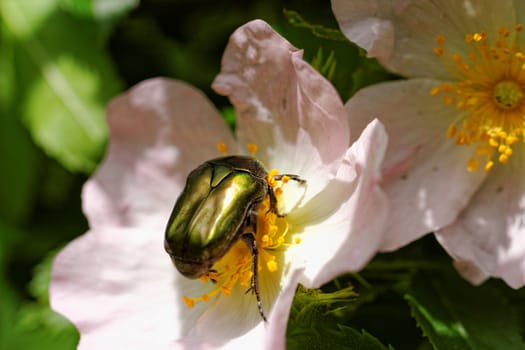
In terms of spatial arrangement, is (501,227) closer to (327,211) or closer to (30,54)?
(327,211)

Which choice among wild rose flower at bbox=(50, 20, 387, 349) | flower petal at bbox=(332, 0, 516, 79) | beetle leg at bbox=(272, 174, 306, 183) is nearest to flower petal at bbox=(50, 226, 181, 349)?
wild rose flower at bbox=(50, 20, 387, 349)

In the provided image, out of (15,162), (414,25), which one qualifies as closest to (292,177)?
(414,25)

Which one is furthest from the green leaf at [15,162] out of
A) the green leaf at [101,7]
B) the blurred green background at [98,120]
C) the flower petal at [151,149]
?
the flower petal at [151,149]

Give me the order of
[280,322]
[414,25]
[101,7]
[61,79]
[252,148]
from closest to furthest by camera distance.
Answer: [280,322] → [414,25] → [252,148] → [101,7] → [61,79]

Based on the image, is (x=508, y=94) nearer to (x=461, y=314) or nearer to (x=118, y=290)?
(x=461, y=314)

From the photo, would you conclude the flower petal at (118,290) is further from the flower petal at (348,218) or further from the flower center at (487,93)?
the flower center at (487,93)

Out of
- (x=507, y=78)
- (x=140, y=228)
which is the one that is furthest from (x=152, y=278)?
(x=507, y=78)

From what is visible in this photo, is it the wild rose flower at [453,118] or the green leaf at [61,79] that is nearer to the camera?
the wild rose flower at [453,118]
